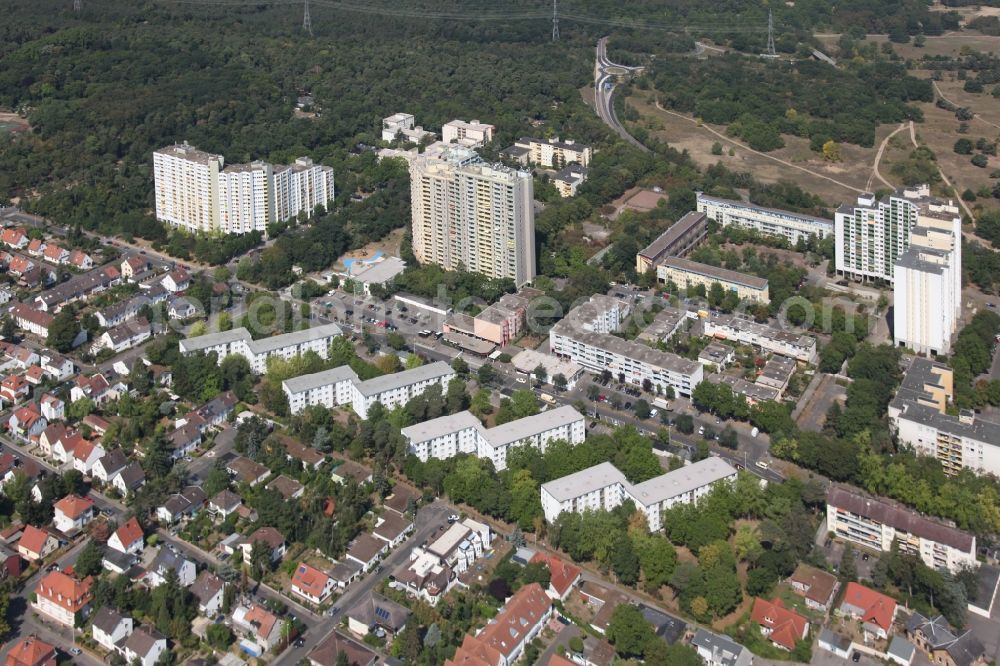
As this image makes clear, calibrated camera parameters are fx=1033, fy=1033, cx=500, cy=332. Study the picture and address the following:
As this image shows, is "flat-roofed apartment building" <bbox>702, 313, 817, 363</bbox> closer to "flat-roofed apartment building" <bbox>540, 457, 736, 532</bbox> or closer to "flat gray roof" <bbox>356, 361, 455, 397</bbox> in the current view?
"flat-roofed apartment building" <bbox>540, 457, 736, 532</bbox>

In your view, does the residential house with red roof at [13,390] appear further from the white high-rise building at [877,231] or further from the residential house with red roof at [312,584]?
the white high-rise building at [877,231]

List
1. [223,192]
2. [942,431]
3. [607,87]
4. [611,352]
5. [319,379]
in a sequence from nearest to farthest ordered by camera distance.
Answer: [942,431] < [319,379] < [611,352] < [223,192] < [607,87]

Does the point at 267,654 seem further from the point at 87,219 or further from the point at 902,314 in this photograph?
the point at 87,219

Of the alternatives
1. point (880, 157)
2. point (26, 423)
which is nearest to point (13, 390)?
point (26, 423)

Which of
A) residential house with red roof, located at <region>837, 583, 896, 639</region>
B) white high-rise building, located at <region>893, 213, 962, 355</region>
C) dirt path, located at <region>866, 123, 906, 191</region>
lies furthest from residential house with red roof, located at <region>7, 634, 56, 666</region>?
dirt path, located at <region>866, 123, 906, 191</region>

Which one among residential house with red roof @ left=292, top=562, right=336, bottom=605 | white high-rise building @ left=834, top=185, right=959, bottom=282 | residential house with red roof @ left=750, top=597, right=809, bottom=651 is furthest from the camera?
white high-rise building @ left=834, top=185, right=959, bottom=282

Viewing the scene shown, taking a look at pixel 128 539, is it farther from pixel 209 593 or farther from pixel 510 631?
pixel 510 631
